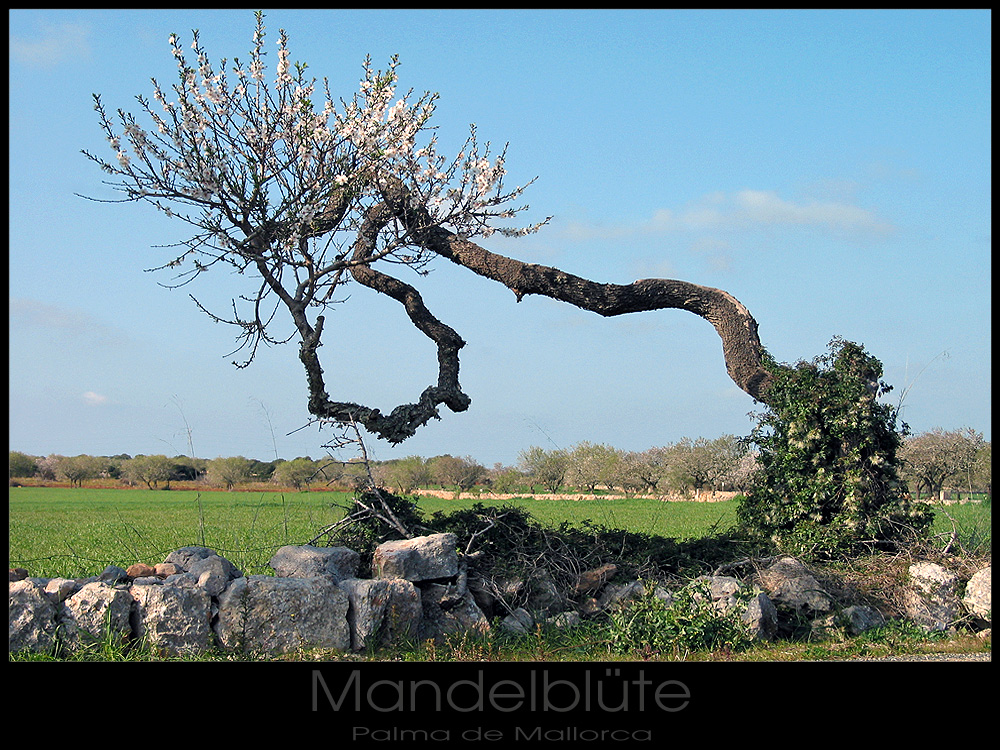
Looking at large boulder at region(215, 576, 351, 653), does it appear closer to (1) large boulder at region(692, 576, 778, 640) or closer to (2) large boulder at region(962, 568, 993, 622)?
(1) large boulder at region(692, 576, 778, 640)

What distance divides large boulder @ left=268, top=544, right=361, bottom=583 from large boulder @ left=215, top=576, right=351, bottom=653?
2.12ft

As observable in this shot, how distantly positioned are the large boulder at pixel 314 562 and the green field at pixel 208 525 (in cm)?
218

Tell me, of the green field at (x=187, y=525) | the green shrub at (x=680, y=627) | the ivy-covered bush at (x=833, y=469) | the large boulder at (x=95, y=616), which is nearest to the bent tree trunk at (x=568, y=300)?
the ivy-covered bush at (x=833, y=469)

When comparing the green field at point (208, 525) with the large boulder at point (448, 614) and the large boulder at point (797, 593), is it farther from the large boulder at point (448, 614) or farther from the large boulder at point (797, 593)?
the large boulder at point (448, 614)

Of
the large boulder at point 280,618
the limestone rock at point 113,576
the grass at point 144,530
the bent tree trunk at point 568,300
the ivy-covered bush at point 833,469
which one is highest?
the bent tree trunk at point 568,300

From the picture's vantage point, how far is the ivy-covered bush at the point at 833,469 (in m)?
10.7

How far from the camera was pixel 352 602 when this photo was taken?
310 inches

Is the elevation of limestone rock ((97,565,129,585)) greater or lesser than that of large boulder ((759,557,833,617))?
greater

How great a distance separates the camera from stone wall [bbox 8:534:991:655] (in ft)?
24.6

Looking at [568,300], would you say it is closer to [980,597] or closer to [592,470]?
[980,597]

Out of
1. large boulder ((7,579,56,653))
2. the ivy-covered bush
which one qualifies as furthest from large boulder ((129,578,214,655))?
the ivy-covered bush

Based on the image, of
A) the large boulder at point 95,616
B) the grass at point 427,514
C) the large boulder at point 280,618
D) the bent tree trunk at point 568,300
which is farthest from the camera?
the bent tree trunk at point 568,300
